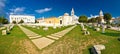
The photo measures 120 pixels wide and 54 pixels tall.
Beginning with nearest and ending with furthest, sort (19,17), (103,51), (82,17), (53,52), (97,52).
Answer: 1. (97,52)
2. (103,51)
3. (53,52)
4. (82,17)
5. (19,17)

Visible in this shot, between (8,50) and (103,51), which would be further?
(8,50)

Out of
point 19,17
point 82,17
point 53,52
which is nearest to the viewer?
point 53,52

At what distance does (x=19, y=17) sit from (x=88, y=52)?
189 meters

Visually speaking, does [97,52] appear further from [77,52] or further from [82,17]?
[82,17]

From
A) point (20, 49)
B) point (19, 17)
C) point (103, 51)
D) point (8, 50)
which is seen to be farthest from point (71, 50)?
point (19, 17)

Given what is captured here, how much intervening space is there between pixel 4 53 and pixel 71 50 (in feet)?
18.2

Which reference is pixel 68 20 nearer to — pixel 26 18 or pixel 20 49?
pixel 26 18

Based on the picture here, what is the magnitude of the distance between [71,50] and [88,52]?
1.58 m

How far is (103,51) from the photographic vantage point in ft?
37.3

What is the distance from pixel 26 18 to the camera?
199m

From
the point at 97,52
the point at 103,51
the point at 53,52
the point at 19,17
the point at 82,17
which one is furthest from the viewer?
the point at 19,17

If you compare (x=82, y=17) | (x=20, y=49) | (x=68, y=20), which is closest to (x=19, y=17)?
(x=68, y=20)

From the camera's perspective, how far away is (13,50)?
41.7 ft

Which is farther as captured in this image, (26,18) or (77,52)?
(26,18)
